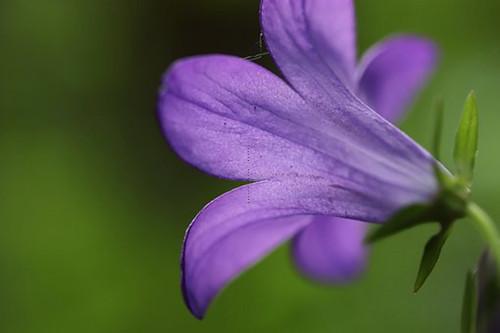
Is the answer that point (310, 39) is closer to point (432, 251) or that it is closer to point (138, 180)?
point (432, 251)

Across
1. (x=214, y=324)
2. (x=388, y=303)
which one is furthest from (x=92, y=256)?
(x=388, y=303)

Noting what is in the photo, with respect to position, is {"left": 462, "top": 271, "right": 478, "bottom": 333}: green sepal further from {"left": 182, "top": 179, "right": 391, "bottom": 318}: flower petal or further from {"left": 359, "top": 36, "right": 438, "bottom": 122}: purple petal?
{"left": 359, "top": 36, "right": 438, "bottom": 122}: purple petal

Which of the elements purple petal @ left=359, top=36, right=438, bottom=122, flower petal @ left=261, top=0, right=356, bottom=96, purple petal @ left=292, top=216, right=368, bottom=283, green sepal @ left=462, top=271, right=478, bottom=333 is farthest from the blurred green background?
green sepal @ left=462, top=271, right=478, bottom=333

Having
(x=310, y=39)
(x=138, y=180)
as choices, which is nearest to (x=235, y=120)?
(x=310, y=39)

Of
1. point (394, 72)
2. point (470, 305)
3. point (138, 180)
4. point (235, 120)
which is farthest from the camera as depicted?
point (138, 180)

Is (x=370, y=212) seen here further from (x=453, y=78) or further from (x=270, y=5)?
(x=453, y=78)

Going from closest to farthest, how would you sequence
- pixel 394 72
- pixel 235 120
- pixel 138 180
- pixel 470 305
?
1. pixel 470 305
2. pixel 235 120
3. pixel 394 72
4. pixel 138 180
